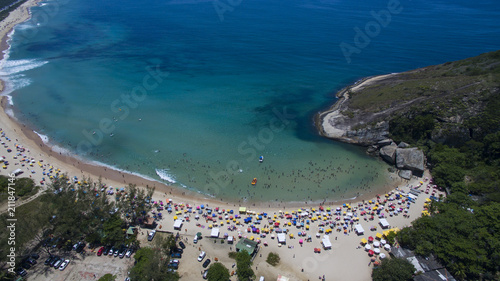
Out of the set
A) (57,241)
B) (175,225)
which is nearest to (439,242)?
(175,225)

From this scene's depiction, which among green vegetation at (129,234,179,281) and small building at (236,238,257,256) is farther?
small building at (236,238,257,256)

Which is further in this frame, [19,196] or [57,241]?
[19,196]

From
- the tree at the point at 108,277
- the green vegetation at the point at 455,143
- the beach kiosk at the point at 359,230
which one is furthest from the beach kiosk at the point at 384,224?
the tree at the point at 108,277

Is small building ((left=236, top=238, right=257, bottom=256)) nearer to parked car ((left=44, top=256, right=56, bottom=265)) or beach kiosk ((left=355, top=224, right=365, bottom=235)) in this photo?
beach kiosk ((left=355, top=224, right=365, bottom=235))

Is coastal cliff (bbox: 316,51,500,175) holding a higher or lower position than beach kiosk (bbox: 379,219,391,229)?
higher

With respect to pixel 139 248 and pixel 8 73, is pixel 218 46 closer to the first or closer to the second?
pixel 8 73

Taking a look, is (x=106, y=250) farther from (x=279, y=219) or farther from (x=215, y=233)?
(x=279, y=219)

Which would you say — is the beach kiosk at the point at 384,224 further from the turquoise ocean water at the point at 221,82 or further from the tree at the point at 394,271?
the tree at the point at 394,271

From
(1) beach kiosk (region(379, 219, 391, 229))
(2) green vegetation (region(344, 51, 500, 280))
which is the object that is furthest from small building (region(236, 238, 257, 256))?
(1) beach kiosk (region(379, 219, 391, 229))
